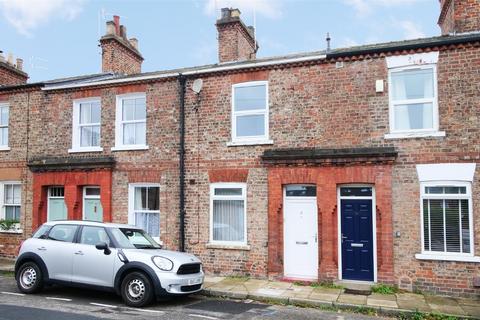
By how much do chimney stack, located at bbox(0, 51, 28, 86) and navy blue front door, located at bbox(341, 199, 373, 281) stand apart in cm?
1490

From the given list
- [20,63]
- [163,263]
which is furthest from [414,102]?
[20,63]

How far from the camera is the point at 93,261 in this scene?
9.38m

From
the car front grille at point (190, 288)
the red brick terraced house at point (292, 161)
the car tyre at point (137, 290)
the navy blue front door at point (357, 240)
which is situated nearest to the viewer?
the car tyre at point (137, 290)

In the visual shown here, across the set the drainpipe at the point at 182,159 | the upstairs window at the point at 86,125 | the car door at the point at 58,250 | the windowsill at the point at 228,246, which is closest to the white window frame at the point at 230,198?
the windowsill at the point at 228,246

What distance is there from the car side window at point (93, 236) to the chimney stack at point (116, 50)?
9622mm

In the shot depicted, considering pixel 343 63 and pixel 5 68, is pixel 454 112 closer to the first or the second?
pixel 343 63

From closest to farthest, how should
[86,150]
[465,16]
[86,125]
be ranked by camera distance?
[465,16]
[86,150]
[86,125]

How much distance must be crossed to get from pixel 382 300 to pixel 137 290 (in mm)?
5395

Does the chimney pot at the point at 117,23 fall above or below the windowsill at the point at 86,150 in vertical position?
above

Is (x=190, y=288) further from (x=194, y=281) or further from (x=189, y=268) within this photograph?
(x=189, y=268)

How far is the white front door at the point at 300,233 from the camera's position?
458 inches

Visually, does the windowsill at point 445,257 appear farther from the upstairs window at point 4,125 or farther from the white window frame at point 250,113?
the upstairs window at point 4,125

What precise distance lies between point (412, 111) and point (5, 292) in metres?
11.0

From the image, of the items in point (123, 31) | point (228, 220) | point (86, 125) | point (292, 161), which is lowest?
point (228, 220)
